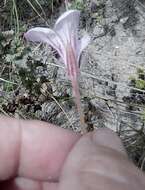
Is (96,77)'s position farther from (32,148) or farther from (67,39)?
(32,148)

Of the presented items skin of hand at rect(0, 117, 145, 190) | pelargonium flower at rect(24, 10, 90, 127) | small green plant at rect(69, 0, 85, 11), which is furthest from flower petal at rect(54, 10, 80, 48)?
small green plant at rect(69, 0, 85, 11)

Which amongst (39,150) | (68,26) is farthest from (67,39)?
(39,150)

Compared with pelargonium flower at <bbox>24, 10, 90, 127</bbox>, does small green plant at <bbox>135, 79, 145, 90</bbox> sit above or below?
below

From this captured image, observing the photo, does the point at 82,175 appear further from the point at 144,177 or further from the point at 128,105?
the point at 128,105

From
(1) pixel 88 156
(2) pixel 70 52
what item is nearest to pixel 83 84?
(2) pixel 70 52

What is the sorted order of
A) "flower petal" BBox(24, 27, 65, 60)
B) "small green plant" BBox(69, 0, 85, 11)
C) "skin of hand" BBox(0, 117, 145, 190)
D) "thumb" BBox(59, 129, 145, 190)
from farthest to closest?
"small green plant" BBox(69, 0, 85, 11), "flower petal" BBox(24, 27, 65, 60), "skin of hand" BBox(0, 117, 145, 190), "thumb" BBox(59, 129, 145, 190)

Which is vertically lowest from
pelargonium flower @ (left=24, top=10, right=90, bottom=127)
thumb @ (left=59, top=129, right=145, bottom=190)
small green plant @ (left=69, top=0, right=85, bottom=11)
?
thumb @ (left=59, top=129, right=145, bottom=190)

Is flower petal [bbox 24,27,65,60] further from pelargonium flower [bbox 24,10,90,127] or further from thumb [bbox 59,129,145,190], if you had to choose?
→ thumb [bbox 59,129,145,190]

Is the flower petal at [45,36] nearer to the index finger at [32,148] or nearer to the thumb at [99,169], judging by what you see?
the index finger at [32,148]
